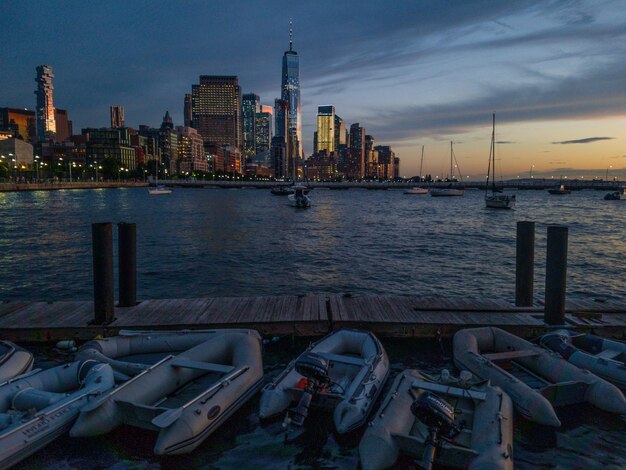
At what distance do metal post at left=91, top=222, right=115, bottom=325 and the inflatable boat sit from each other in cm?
130

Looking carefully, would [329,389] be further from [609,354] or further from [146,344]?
[609,354]

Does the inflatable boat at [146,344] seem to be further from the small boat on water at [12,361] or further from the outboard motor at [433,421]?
the outboard motor at [433,421]

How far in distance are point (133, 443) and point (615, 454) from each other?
27.6 feet

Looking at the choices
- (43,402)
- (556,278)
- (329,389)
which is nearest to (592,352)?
(556,278)

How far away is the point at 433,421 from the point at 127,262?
970cm

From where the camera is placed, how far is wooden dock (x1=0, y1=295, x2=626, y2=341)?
1183cm

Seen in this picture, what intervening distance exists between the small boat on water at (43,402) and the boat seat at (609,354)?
1059cm

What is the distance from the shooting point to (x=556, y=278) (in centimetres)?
1241

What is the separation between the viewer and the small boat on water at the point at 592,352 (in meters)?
9.78

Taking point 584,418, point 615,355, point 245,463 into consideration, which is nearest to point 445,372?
point 584,418

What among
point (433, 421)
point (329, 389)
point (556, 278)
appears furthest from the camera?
point (556, 278)

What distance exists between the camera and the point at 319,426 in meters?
8.63

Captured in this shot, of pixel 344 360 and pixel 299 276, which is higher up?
pixel 344 360

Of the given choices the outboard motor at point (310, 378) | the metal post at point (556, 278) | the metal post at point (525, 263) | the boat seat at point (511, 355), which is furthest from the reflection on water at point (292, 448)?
the metal post at point (525, 263)
